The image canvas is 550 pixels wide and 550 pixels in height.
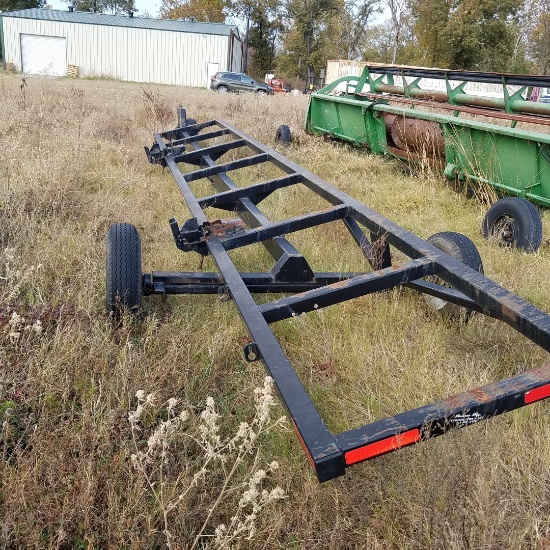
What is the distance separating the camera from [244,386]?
2328 millimetres

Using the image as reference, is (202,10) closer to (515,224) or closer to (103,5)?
(103,5)

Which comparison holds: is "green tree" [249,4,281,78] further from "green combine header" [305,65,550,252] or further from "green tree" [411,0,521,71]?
"green combine header" [305,65,550,252]

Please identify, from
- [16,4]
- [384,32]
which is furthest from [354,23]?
[16,4]

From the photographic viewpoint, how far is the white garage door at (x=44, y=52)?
3241cm

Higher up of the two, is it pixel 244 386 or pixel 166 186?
pixel 166 186

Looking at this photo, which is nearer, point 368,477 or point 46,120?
point 368,477

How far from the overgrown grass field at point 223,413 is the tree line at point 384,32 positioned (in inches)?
1177

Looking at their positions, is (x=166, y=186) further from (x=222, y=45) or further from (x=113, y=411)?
(x=222, y=45)

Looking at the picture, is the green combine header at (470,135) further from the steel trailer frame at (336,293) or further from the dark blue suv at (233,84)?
the dark blue suv at (233,84)

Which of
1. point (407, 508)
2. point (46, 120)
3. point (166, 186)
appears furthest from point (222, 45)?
point (407, 508)

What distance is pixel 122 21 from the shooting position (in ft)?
111

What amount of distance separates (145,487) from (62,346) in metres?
0.89

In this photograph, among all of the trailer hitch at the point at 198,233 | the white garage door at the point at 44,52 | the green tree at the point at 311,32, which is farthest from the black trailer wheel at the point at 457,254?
the green tree at the point at 311,32

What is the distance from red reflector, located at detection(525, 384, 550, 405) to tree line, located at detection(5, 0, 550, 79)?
32.0 meters
